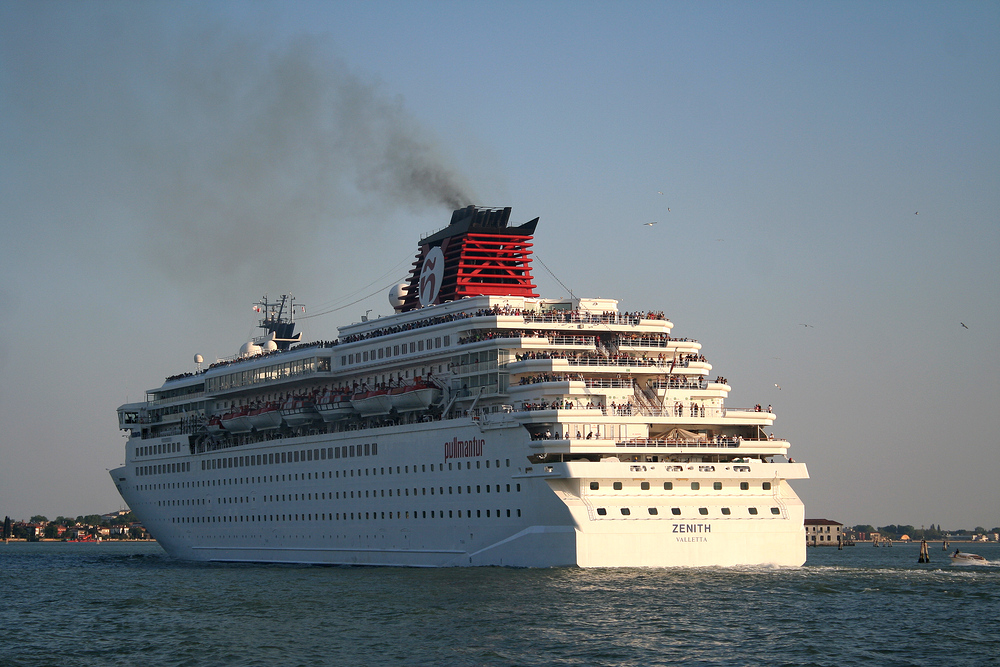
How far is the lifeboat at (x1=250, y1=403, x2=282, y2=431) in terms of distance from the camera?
6912 cm

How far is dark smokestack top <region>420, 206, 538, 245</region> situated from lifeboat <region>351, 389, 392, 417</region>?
9458 millimetres

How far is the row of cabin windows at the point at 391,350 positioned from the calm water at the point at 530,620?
11.0 m

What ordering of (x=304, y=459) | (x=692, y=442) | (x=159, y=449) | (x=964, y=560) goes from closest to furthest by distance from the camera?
(x=692, y=442)
(x=964, y=560)
(x=304, y=459)
(x=159, y=449)

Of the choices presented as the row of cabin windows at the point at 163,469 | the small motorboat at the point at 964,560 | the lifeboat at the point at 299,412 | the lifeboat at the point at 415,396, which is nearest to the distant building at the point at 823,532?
the small motorboat at the point at 964,560

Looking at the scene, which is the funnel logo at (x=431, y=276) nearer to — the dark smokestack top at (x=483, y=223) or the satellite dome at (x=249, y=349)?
the dark smokestack top at (x=483, y=223)

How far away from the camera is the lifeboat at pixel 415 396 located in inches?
2245

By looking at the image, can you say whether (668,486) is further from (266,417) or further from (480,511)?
(266,417)

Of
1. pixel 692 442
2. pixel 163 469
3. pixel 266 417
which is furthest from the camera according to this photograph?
pixel 163 469

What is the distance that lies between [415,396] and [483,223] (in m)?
10.8

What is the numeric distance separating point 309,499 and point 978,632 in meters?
37.1

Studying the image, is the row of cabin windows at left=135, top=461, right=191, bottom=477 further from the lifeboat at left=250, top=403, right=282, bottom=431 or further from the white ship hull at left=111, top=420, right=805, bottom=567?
the lifeboat at left=250, top=403, right=282, bottom=431

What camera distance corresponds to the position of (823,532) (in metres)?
138

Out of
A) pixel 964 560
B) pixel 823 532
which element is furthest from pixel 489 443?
pixel 823 532

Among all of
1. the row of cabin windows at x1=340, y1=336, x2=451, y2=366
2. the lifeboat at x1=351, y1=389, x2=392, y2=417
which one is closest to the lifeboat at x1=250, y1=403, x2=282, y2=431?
the row of cabin windows at x1=340, y1=336, x2=451, y2=366
